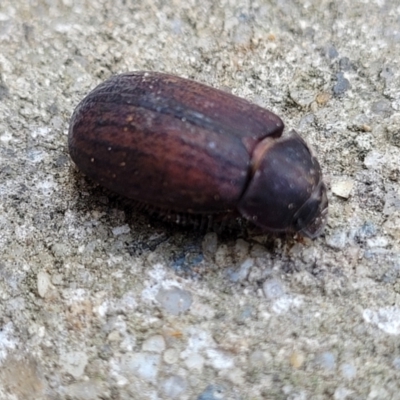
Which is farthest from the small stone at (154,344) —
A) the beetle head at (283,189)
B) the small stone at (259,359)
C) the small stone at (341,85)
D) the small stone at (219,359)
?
the small stone at (341,85)

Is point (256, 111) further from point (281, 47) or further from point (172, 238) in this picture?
point (281, 47)

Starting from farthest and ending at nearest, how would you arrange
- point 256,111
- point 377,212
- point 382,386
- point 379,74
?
point 379,74 < point 377,212 < point 256,111 < point 382,386

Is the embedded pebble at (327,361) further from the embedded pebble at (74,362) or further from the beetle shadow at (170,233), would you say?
the embedded pebble at (74,362)

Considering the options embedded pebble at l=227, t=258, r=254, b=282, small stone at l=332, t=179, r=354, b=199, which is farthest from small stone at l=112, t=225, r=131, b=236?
small stone at l=332, t=179, r=354, b=199

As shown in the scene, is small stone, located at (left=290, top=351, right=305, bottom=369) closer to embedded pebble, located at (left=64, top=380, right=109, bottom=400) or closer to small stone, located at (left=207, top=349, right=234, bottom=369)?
small stone, located at (left=207, top=349, right=234, bottom=369)

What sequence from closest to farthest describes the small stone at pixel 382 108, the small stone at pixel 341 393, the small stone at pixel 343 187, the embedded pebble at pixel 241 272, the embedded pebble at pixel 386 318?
the small stone at pixel 341 393, the embedded pebble at pixel 386 318, the embedded pebble at pixel 241 272, the small stone at pixel 343 187, the small stone at pixel 382 108

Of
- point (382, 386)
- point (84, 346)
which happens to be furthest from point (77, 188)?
point (382, 386)

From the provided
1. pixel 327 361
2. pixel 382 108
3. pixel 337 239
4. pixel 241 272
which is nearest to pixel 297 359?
pixel 327 361
